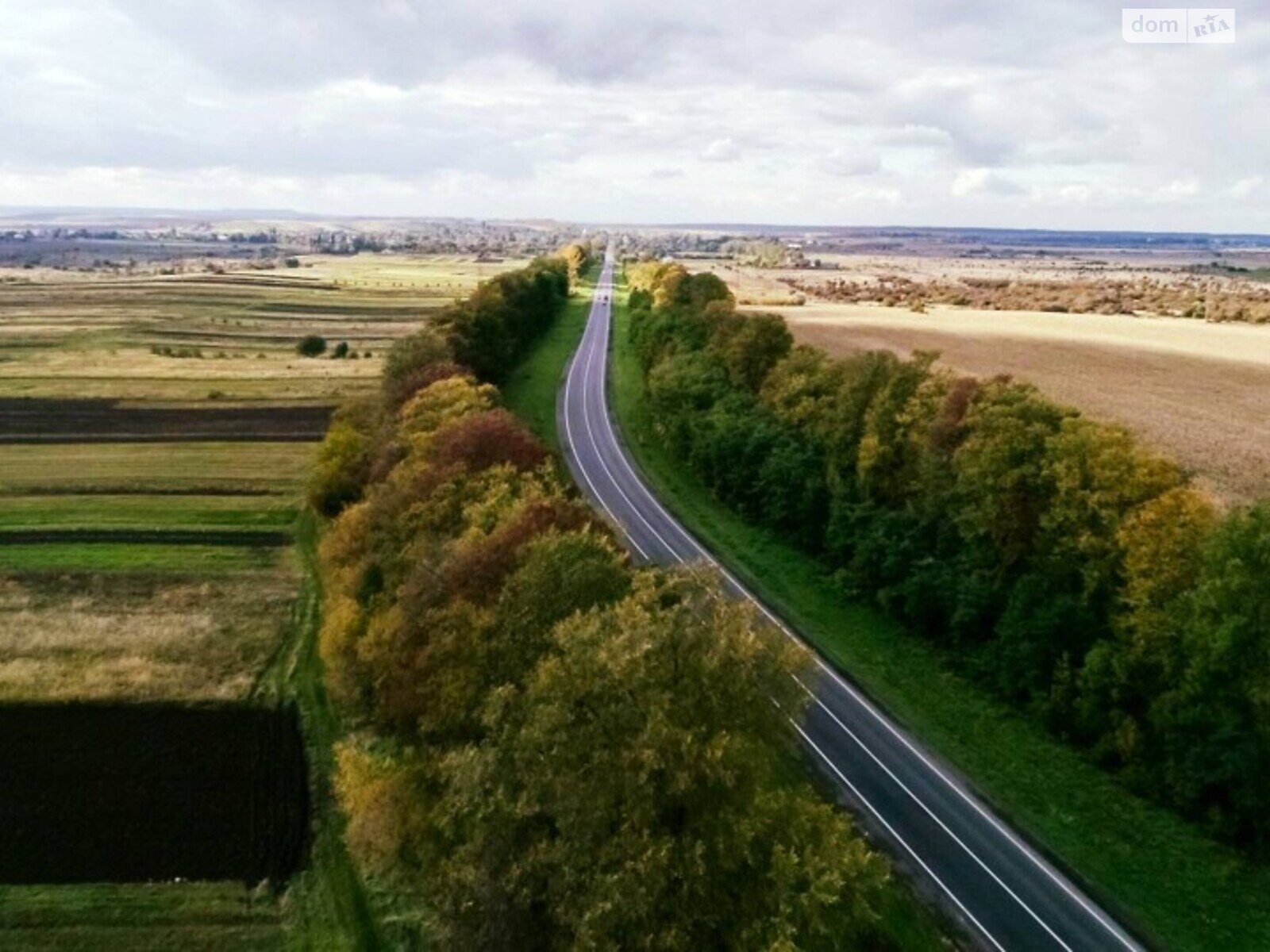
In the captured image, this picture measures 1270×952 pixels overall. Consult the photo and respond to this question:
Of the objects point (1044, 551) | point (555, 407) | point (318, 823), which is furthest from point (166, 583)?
point (555, 407)

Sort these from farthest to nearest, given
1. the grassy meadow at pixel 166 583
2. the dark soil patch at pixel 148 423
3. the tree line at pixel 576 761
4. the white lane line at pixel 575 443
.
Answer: the dark soil patch at pixel 148 423
the white lane line at pixel 575 443
the grassy meadow at pixel 166 583
the tree line at pixel 576 761

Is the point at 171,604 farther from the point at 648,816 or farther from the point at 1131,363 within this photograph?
the point at 1131,363

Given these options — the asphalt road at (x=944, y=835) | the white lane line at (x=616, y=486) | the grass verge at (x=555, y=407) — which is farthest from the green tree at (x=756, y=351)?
the asphalt road at (x=944, y=835)

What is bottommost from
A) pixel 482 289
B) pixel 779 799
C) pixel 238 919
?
pixel 238 919

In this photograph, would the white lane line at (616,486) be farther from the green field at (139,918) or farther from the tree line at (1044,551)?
the green field at (139,918)

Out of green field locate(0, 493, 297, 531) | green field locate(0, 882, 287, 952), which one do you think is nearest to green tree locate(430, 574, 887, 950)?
green field locate(0, 882, 287, 952)

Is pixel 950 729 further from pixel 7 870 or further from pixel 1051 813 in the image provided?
pixel 7 870

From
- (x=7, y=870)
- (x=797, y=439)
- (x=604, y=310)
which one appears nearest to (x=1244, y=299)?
(x=604, y=310)
